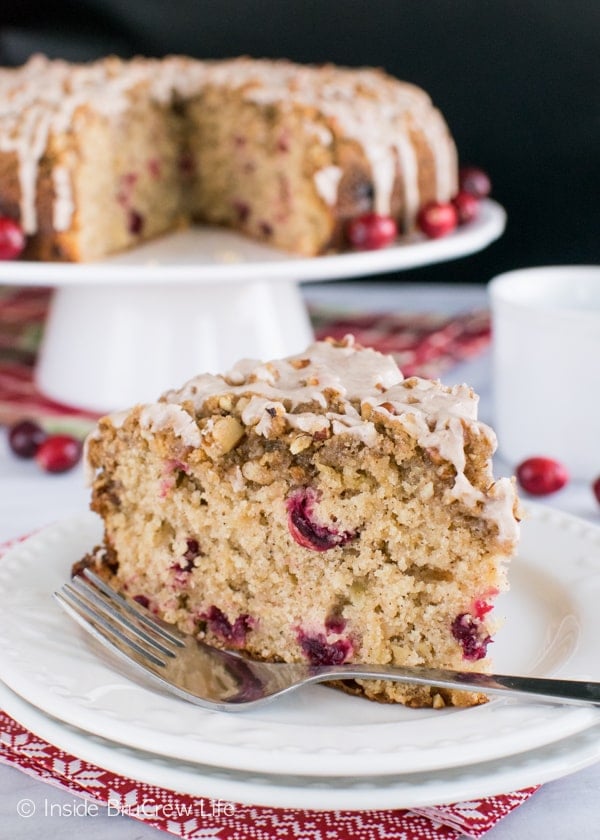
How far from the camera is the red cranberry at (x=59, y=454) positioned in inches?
96.3

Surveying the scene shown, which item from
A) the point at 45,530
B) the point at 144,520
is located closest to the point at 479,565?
the point at 144,520

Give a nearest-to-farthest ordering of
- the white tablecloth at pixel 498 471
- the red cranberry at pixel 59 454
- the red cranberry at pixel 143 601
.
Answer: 1. the white tablecloth at pixel 498 471
2. the red cranberry at pixel 143 601
3. the red cranberry at pixel 59 454

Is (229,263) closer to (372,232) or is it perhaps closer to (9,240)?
(372,232)

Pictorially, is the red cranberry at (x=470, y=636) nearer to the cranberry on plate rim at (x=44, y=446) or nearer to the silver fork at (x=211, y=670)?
the silver fork at (x=211, y=670)

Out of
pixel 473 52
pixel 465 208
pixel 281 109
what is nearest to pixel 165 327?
pixel 281 109

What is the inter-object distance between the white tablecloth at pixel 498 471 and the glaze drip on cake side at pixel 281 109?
22.4 inches

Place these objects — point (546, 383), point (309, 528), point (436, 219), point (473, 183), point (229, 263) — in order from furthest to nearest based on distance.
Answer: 1. point (473, 183)
2. point (436, 219)
3. point (229, 263)
4. point (546, 383)
5. point (309, 528)

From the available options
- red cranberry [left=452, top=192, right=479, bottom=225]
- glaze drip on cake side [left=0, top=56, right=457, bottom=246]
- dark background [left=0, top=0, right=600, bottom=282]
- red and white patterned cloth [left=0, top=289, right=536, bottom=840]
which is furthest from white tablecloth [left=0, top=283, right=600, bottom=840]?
dark background [left=0, top=0, right=600, bottom=282]

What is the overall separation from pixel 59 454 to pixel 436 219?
46.5 inches

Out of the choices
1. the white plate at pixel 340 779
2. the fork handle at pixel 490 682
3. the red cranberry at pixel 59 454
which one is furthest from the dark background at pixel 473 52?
the white plate at pixel 340 779

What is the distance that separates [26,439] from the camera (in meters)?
2.54

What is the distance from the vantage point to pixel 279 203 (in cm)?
322

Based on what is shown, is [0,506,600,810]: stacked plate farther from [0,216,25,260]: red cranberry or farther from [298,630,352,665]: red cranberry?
[0,216,25,260]: red cranberry

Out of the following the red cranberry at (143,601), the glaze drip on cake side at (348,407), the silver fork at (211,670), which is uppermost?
the glaze drip on cake side at (348,407)
